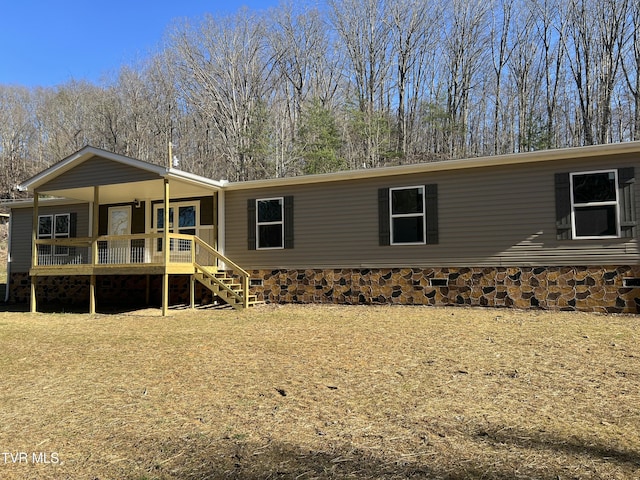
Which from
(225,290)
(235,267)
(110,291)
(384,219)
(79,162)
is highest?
(79,162)

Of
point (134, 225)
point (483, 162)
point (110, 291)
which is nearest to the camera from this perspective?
point (483, 162)

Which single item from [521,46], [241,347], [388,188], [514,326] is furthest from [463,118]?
[241,347]

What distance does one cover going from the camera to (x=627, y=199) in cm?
901

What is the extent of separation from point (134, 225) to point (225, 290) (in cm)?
457

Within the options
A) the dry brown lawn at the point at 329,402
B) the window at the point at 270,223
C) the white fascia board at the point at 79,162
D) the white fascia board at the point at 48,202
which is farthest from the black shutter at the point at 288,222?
the white fascia board at the point at 48,202

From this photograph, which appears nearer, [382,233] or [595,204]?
[595,204]

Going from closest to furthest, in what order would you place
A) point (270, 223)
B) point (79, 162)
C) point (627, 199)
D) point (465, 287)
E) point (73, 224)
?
point (627, 199) → point (465, 287) → point (79, 162) → point (270, 223) → point (73, 224)

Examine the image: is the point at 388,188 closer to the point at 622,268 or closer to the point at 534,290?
Answer: the point at 534,290

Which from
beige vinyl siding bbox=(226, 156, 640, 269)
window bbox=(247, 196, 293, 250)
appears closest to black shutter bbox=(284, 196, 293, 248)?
window bbox=(247, 196, 293, 250)

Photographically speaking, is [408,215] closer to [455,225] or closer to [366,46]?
[455,225]

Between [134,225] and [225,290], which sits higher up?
[134,225]

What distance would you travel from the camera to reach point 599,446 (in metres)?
3.42

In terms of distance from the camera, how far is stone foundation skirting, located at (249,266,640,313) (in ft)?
30.2
